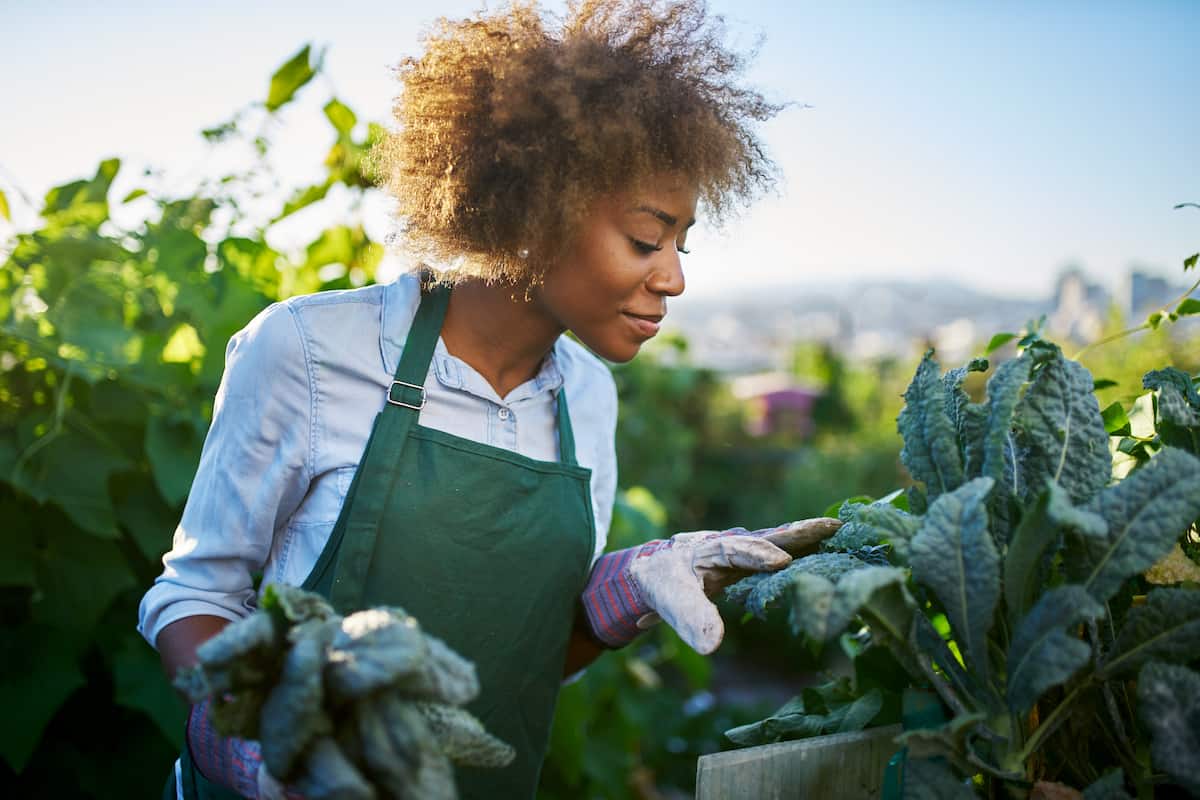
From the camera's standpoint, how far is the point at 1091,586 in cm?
76

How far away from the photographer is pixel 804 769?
0.89m

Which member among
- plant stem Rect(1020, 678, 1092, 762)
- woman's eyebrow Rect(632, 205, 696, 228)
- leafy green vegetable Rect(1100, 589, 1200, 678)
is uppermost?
woman's eyebrow Rect(632, 205, 696, 228)

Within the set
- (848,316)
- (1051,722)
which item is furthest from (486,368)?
(848,316)

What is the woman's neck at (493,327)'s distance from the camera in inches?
51.1

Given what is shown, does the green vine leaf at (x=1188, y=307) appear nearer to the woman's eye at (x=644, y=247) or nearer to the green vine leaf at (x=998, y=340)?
the green vine leaf at (x=998, y=340)

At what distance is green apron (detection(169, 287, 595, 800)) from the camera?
1169mm

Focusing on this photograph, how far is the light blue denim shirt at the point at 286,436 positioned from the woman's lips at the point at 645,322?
231 mm

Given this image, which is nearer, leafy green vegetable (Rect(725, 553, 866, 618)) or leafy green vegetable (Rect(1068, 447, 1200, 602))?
leafy green vegetable (Rect(1068, 447, 1200, 602))

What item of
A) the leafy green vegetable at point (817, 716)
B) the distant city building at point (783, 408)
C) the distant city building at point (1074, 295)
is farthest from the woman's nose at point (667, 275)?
the distant city building at point (1074, 295)

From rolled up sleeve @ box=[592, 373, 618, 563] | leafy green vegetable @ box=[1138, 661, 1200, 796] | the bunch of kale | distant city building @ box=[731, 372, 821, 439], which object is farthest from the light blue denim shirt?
distant city building @ box=[731, 372, 821, 439]

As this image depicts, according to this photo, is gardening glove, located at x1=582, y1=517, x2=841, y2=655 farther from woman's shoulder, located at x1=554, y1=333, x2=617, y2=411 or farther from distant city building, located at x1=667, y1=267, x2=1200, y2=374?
distant city building, located at x1=667, y1=267, x2=1200, y2=374

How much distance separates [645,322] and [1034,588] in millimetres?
591

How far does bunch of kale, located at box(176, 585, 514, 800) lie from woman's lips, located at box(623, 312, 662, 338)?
0.62 meters

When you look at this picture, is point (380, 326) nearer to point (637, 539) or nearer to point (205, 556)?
point (205, 556)
